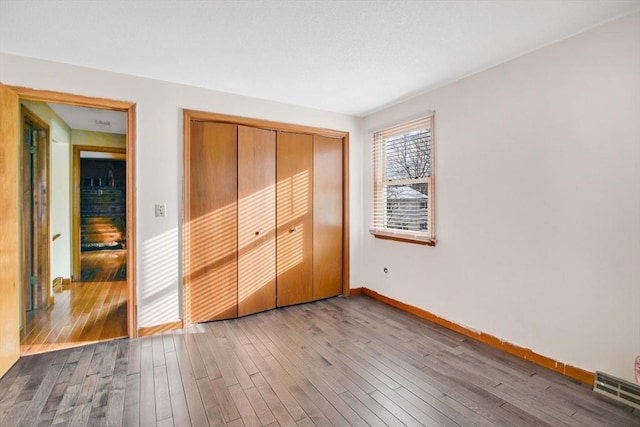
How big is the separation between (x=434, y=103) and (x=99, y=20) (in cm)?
284

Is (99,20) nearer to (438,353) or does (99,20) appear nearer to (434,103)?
(434,103)

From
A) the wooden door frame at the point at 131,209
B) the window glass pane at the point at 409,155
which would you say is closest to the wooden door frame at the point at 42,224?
the wooden door frame at the point at 131,209

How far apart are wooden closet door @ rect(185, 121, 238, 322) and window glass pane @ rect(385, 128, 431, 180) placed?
182 centimetres

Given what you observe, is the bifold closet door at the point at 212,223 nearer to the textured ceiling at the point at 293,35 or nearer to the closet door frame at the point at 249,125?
the closet door frame at the point at 249,125

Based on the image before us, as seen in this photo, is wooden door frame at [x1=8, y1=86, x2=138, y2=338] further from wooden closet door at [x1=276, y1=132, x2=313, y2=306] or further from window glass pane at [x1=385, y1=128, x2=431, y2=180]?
window glass pane at [x1=385, y1=128, x2=431, y2=180]

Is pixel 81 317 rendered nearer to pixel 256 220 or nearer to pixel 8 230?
pixel 8 230

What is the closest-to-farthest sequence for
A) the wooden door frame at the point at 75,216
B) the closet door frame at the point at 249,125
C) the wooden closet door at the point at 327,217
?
the closet door frame at the point at 249,125 < the wooden closet door at the point at 327,217 < the wooden door frame at the point at 75,216

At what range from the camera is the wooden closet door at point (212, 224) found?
122 inches

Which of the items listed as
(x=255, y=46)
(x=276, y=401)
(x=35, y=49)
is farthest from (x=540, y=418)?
(x=35, y=49)

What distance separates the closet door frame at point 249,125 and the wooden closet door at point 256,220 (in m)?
Answer: 0.11

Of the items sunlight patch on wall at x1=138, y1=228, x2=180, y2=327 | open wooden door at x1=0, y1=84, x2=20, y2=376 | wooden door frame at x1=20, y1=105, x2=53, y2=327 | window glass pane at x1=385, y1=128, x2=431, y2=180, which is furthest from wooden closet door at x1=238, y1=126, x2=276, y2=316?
wooden door frame at x1=20, y1=105, x2=53, y2=327

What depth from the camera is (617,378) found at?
77.6 inches

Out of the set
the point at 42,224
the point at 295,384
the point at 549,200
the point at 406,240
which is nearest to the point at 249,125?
the point at 406,240

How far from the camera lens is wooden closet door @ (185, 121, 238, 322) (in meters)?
3.10
